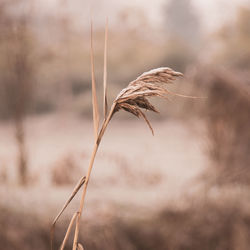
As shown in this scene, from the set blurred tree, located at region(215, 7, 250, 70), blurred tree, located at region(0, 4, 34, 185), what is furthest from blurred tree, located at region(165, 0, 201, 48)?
blurred tree, located at region(0, 4, 34, 185)

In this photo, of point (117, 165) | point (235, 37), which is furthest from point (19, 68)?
point (235, 37)

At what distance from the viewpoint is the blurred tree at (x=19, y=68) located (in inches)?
160

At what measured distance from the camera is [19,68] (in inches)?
161

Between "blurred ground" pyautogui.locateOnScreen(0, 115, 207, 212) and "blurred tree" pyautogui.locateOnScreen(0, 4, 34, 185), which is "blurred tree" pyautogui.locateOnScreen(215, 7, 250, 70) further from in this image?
"blurred tree" pyautogui.locateOnScreen(0, 4, 34, 185)

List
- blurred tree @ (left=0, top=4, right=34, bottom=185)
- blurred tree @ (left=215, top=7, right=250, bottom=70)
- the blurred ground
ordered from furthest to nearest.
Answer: blurred tree @ (left=215, top=7, right=250, bottom=70) < blurred tree @ (left=0, top=4, right=34, bottom=185) < the blurred ground

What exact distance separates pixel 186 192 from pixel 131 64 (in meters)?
11.7

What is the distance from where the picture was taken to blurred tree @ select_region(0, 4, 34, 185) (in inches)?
160

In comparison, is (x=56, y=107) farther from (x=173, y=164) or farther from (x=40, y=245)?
(x=40, y=245)

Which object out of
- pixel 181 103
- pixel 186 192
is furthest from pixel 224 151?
pixel 186 192

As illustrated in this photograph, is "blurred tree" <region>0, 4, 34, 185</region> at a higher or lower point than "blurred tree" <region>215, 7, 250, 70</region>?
higher

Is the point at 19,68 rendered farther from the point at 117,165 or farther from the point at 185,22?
the point at 185,22

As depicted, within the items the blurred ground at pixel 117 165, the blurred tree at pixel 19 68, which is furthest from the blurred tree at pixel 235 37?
the blurred tree at pixel 19 68

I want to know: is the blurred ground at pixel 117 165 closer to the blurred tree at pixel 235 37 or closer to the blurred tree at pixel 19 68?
the blurred tree at pixel 19 68

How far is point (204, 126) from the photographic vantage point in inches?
135
